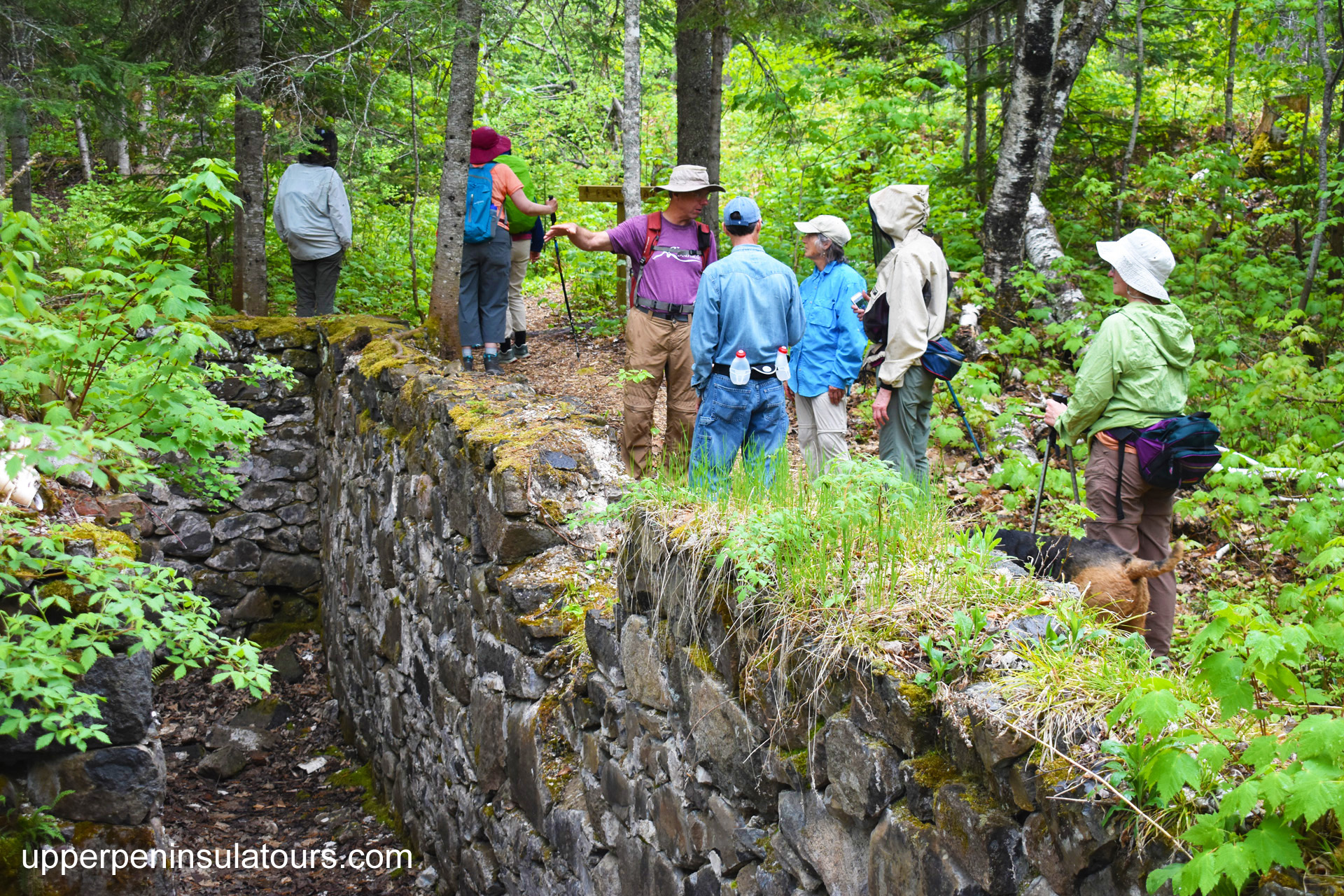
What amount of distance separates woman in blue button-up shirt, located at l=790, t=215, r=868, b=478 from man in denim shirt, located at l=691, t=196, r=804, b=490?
331 millimetres

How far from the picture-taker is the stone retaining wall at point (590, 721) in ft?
6.72

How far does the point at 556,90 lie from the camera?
779 inches

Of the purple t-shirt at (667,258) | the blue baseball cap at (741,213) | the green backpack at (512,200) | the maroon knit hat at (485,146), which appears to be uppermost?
the maroon knit hat at (485,146)

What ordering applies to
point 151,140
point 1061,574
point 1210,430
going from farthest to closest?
point 151,140 < point 1210,430 < point 1061,574

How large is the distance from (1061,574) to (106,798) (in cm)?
424

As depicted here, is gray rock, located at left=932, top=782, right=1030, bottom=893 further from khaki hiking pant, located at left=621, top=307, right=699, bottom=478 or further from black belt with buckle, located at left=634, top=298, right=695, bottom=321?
black belt with buckle, located at left=634, top=298, right=695, bottom=321

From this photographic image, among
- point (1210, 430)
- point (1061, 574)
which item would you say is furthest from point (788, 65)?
point (1061, 574)

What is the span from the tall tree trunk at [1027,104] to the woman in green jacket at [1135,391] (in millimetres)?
4613

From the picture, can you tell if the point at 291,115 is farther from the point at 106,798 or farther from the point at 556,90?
the point at 556,90

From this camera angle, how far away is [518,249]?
A: 332 inches

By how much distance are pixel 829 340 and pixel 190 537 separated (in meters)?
6.79

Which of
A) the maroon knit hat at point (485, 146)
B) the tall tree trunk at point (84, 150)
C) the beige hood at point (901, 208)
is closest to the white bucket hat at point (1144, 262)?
the beige hood at point (901, 208)

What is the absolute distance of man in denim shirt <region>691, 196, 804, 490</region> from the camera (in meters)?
4.98

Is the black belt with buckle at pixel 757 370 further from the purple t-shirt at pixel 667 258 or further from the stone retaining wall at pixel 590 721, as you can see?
the purple t-shirt at pixel 667 258
